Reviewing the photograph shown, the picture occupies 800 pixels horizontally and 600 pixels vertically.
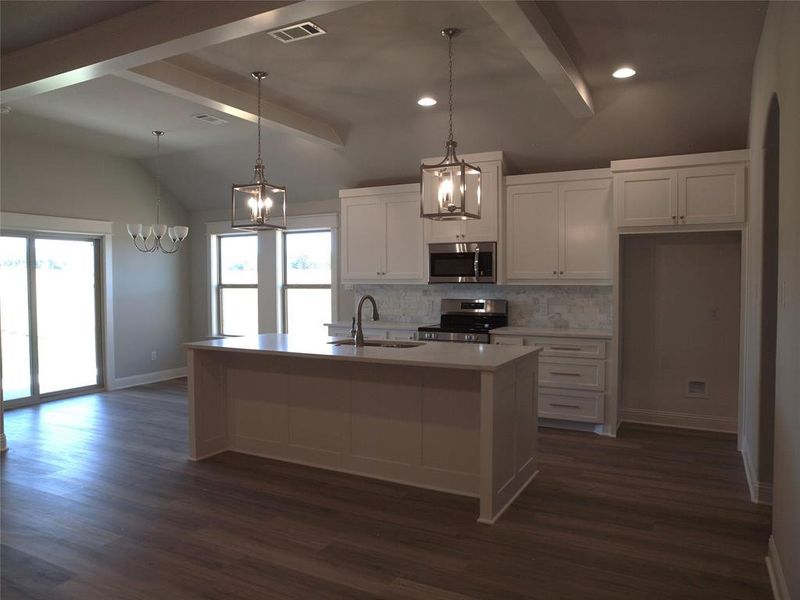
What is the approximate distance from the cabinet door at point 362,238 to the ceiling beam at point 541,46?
2.41 metres

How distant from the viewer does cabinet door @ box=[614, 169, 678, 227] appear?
183 inches

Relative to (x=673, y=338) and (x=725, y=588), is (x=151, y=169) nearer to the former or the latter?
(x=673, y=338)

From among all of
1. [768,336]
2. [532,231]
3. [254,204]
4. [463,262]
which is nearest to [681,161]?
[532,231]

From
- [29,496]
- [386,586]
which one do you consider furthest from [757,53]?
[29,496]

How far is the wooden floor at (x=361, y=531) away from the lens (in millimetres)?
2516

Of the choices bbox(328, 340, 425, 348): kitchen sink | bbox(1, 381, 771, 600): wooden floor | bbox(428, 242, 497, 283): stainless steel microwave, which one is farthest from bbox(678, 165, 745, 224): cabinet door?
bbox(328, 340, 425, 348): kitchen sink

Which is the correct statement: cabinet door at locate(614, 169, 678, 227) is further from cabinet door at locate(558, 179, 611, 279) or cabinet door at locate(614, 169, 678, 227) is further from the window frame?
the window frame

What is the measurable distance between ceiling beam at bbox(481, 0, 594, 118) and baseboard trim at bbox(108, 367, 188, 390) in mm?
5775

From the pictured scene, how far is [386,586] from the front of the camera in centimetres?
250

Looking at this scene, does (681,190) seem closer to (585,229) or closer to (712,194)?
(712,194)

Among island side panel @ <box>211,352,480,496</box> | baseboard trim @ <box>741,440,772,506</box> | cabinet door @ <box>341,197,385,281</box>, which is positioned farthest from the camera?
cabinet door @ <box>341,197,385,281</box>

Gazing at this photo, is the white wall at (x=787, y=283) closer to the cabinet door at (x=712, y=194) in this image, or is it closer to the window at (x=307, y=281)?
the cabinet door at (x=712, y=194)

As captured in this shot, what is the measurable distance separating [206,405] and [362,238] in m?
2.66

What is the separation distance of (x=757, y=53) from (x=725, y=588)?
125 inches
